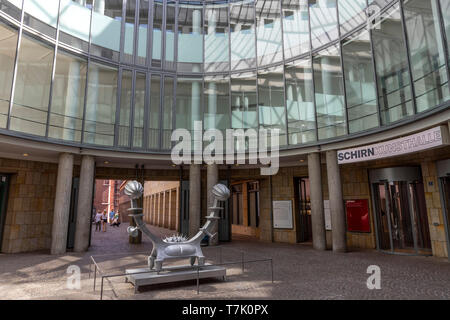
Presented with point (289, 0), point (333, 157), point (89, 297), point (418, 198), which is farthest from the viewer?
point (289, 0)

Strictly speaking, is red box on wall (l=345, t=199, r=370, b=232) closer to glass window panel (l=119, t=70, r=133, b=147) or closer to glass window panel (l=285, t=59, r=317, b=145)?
glass window panel (l=285, t=59, r=317, b=145)

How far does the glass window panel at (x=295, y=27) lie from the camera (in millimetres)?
14219

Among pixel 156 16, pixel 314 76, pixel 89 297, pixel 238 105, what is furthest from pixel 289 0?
pixel 89 297

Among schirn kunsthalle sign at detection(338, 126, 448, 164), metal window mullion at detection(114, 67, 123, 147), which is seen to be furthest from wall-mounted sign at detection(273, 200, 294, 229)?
metal window mullion at detection(114, 67, 123, 147)

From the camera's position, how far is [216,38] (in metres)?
16.4

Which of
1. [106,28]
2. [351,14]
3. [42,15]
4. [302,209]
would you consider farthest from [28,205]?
[351,14]

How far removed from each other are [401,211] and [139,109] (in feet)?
41.9

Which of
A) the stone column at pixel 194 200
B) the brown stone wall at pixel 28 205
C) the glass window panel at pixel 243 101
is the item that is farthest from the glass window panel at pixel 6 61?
the glass window panel at pixel 243 101

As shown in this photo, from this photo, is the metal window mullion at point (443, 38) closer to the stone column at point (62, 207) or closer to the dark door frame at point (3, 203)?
the stone column at point (62, 207)

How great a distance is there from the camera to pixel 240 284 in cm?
707

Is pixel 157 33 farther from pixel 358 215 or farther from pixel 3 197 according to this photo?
pixel 358 215

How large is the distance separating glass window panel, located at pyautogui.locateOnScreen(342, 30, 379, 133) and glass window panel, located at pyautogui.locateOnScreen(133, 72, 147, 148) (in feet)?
31.5

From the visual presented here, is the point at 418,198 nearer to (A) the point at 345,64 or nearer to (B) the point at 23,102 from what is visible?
(A) the point at 345,64

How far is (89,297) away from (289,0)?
1543 cm
